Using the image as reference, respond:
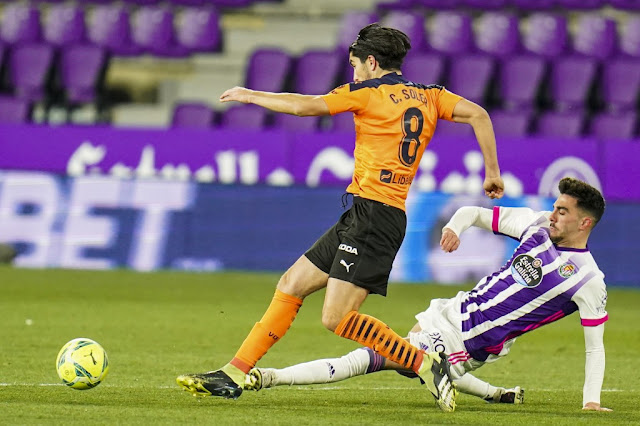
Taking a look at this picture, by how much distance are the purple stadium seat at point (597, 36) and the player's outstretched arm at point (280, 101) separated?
1228cm

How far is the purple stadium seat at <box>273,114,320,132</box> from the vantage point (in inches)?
658

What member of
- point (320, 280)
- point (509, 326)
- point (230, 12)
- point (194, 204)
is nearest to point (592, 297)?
point (509, 326)

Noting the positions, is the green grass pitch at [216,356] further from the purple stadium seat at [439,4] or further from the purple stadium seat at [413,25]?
the purple stadium seat at [439,4]

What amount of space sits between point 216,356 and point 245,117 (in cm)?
856

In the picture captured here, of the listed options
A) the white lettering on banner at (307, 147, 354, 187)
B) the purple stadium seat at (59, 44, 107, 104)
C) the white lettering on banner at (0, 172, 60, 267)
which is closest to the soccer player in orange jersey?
the white lettering on banner at (0, 172, 60, 267)

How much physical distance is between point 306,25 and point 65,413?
14000 mm

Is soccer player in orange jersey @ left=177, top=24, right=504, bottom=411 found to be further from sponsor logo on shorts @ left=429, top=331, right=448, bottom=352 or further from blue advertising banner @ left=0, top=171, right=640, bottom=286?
blue advertising banner @ left=0, top=171, right=640, bottom=286

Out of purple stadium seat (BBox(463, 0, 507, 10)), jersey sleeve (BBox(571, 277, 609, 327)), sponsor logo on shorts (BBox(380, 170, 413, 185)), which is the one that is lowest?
jersey sleeve (BBox(571, 277, 609, 327))

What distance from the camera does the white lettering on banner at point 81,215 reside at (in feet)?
46.7

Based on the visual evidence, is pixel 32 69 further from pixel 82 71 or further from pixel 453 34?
pixel 453 34

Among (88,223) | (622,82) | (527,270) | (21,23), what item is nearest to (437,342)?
(527,270)

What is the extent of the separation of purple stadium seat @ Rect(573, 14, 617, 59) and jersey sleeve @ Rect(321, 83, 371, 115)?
11978mm

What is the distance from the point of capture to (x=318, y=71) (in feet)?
56.9

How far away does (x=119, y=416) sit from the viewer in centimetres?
594
